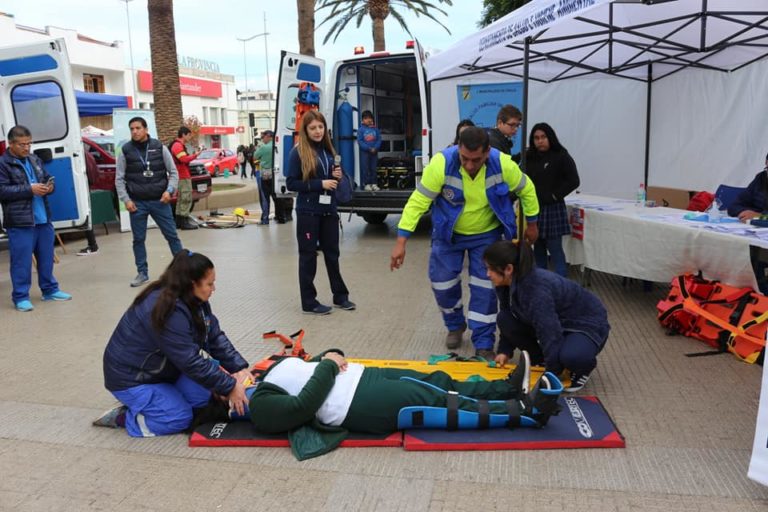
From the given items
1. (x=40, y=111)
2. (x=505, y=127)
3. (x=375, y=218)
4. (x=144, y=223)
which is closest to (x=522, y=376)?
(x=505, y=127)

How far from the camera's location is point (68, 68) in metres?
7.88

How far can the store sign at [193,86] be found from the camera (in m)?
45.3

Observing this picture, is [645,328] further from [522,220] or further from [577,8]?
[577,8]

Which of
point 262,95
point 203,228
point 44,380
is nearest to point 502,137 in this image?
point 44,380

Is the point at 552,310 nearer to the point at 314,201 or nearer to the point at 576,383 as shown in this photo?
the point at 576,383

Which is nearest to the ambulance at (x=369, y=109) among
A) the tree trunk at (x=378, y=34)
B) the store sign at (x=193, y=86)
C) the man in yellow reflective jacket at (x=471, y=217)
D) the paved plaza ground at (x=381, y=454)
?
the paved plaza ground at (x=381, y=454)

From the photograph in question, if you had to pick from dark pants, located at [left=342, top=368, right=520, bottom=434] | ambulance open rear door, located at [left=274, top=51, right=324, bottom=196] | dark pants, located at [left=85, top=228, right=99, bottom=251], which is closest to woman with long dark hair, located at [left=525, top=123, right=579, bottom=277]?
dark pants, located at [left=342, top=368, right=520, bottom=434]

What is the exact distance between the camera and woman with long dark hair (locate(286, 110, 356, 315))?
552 centimetres

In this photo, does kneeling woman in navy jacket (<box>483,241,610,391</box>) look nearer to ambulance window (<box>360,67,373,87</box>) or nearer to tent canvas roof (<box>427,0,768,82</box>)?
tent canvas roof (<box>427,0,768,82</box>)

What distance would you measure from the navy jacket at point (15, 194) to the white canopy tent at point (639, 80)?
457cm

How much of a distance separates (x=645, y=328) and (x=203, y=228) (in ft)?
27.6

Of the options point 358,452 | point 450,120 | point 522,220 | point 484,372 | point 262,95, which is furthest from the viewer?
point 262,95

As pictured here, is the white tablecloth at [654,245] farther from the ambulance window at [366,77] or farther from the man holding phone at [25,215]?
the man holding phone at [25,215]

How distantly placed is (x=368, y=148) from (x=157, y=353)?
723 centimetres
